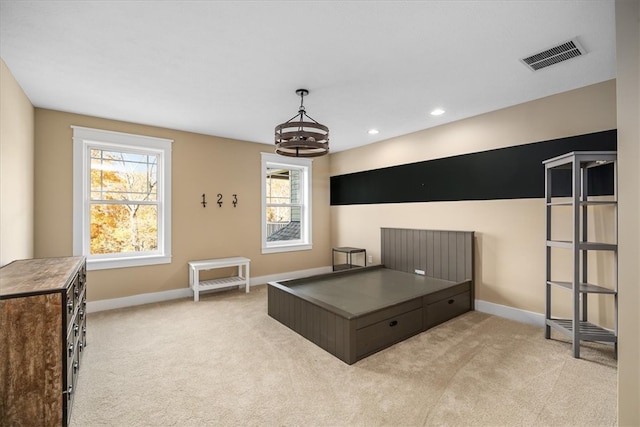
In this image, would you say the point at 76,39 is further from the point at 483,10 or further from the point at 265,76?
the point at 483,10

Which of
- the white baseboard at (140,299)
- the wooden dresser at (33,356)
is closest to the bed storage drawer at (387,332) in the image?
the wooden dresser at (33,356)

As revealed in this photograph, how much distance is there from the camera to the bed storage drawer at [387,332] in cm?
262

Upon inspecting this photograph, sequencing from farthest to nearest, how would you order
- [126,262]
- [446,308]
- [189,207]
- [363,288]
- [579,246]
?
[189,207] < [126,262] < [363,288] < [446,308] < [579,246]

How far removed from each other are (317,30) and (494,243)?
3.25 meters

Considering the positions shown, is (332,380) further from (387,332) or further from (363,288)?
(363,288)

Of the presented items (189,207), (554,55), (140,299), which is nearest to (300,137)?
(554,55)

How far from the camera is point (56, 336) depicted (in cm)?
166

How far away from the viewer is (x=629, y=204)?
155 cm

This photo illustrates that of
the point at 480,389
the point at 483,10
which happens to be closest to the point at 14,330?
the point at 480,389

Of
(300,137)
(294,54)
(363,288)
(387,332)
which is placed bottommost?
(387,332)

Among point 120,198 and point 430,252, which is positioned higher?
point 120,198

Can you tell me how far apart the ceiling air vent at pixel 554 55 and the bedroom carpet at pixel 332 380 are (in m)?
2.57

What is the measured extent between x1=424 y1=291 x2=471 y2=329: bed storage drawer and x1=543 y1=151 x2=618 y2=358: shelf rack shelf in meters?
0.90

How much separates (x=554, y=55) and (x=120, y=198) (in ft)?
17.1
